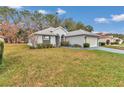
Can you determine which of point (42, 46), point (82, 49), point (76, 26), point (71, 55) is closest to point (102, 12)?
point (76, 26)

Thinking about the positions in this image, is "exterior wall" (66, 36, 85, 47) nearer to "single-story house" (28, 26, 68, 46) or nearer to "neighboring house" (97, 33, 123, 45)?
"single-story house" (28, 26, 68, 46)

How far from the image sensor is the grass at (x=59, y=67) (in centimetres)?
338

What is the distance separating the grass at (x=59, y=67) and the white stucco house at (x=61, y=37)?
165 mm

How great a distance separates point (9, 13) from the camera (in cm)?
360

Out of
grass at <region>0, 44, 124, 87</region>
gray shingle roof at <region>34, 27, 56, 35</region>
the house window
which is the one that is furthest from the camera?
gray shingle roof at <region>34, 27, 56, 35</region>

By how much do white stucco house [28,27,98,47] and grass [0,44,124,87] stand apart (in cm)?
17

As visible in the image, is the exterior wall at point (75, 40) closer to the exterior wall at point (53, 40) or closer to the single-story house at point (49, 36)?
the single-story house at point (49, 36)

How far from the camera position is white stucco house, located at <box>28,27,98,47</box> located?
3.71m

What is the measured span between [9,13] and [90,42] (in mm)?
1624

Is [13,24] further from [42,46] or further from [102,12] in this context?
[102,12]

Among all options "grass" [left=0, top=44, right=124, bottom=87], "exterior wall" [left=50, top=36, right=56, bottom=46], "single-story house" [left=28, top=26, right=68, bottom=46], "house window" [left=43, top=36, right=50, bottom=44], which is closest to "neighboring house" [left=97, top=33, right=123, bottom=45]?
"grass" [left=0, top=44, right=124, bottom=87]

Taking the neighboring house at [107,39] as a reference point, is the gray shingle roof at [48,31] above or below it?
above

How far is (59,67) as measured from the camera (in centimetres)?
379

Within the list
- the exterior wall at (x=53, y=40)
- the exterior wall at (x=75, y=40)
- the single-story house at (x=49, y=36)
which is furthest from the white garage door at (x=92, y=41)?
the exterior wall at (x=53, y=40)
